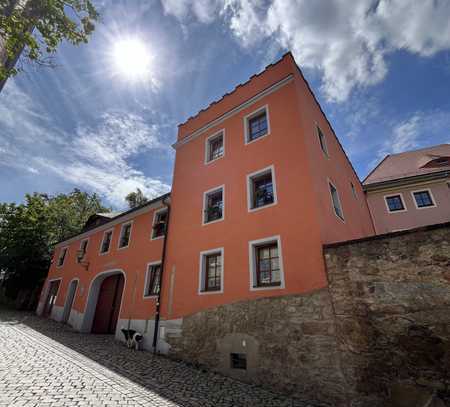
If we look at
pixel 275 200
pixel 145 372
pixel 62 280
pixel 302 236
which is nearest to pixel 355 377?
pixel 302 236

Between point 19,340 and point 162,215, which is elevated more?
point 162,215

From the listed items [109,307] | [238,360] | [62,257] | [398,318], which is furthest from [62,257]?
[398,318]

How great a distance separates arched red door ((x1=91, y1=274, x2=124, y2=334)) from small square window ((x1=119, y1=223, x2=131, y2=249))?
1.91 meters

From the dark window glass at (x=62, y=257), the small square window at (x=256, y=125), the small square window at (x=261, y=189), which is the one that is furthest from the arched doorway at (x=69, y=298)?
the small square window at (x=256, y=125)

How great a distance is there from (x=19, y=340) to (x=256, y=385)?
9.40 meters

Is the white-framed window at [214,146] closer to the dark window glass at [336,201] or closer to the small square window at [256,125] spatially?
the small square window at [256,125]

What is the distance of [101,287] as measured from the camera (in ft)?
46.9

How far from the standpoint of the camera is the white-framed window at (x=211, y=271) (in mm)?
7907

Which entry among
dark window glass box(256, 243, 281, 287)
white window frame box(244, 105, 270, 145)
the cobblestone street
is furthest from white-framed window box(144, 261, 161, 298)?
white window frame box(244, 105, 270, 145)

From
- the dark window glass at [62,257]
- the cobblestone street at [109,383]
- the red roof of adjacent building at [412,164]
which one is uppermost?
the red roof of adjacent building at [412,164]

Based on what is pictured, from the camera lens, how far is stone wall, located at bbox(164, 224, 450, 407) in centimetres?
435

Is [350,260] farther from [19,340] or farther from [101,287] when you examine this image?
[101,287]

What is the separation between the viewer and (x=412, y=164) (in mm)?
18234

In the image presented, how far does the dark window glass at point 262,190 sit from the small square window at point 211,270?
2139 millimetres
